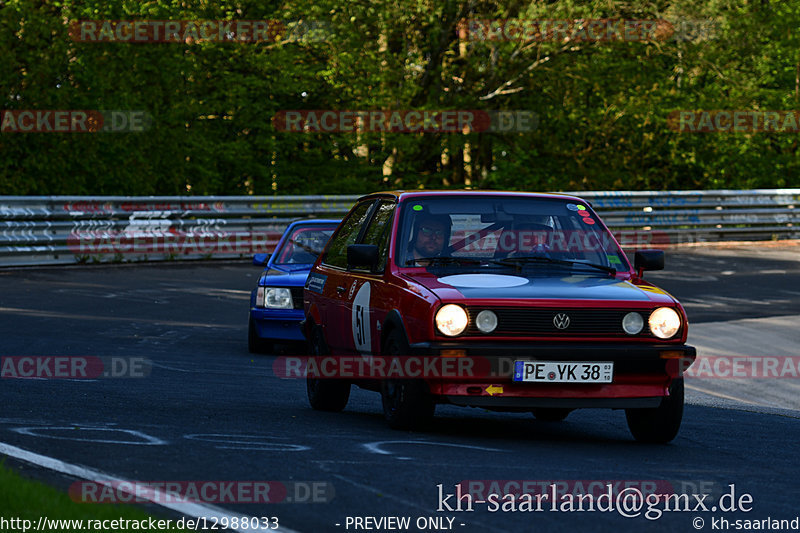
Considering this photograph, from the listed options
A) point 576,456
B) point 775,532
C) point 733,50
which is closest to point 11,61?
point 733,50

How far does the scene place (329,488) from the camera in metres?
6.35

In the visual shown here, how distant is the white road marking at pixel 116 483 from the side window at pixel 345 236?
3.60 meters

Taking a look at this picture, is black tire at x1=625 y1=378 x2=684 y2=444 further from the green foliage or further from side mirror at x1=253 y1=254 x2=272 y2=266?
the green foliage

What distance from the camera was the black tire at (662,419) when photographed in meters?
8.53

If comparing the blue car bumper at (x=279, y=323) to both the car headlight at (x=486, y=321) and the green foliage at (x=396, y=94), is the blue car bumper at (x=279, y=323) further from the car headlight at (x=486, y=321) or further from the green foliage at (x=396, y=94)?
the green foliage at (x=396, y=94)

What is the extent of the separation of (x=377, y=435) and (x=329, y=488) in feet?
6.83

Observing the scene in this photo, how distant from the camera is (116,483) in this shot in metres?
6.26

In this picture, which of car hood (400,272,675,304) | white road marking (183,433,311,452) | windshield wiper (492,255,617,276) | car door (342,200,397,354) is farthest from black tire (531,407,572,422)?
white road marking (183,433,311,452)

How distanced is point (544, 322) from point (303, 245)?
A: 8.19 meters

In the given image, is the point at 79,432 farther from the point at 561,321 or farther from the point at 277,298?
the point at 277,298

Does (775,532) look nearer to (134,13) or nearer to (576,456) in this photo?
(576,456)

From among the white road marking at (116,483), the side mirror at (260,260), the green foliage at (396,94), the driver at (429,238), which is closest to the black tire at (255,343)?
the side mirror at (260,260)

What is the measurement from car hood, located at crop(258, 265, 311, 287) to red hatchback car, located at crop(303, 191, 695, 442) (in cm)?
521

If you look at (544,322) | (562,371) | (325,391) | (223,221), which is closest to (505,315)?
(544,322)
